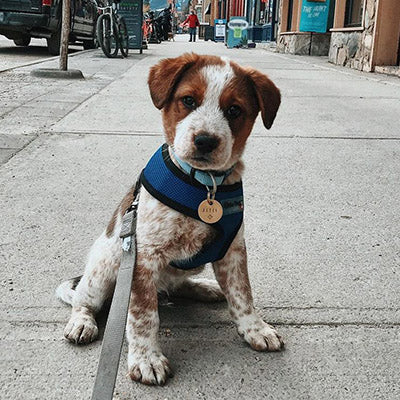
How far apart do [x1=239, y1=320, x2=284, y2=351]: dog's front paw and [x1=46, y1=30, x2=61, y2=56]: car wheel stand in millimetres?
12445

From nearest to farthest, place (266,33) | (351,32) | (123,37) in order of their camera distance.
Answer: (351,32)
(123,37)
(266,33)

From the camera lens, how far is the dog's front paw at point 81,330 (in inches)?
90.4

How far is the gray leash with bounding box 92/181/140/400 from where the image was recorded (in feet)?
5.80

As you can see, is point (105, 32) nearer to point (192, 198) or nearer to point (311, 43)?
point (311, 43)

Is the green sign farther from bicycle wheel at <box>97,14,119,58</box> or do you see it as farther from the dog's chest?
the dog's chest

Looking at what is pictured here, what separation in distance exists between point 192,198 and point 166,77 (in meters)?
0.52

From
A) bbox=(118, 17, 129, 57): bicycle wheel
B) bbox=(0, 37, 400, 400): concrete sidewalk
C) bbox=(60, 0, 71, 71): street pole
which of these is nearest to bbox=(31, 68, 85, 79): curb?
bbox=(60, 0, 71, 71): street pole

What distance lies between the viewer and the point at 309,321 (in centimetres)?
254

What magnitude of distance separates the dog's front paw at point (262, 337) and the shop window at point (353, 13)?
42.9 ft

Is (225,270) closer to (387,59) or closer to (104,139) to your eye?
(104,139)

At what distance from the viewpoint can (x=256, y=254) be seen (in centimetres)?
322

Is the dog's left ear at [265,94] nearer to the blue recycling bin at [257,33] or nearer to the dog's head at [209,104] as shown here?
the dog's head at [209,104]

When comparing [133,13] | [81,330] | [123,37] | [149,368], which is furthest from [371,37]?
[149,368]

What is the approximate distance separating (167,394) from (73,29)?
13.7m
